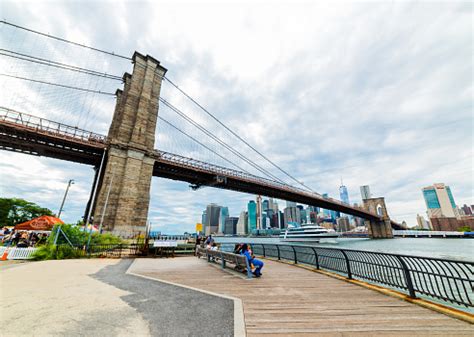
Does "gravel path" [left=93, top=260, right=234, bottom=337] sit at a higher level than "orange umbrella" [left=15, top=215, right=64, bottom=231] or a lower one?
lower

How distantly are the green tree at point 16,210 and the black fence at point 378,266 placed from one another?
5843 cm

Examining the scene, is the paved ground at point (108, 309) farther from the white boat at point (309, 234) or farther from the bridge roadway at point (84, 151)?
the white boat at point (309, 234)

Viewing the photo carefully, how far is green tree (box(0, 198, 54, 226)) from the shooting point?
4238cm

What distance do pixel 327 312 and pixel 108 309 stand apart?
13.5 ft

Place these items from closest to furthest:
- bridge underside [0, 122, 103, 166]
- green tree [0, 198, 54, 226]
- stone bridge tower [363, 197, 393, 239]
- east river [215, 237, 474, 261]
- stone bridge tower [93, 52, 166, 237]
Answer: bridge underside [0, 122, 103, 166] < stone bridge tower [93, 52, 166, 237] < east river [215, 237, 474, 261] < green tree [0, 198, 54, 226] < stone bridge tower [363, 197, 393, 239]

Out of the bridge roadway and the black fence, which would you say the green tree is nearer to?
the bridge roadway

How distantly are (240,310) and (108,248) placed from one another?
13.4 metres

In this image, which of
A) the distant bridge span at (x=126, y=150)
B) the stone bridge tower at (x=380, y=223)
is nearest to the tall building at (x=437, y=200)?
the stone bridge tower at (x=380, y=223)

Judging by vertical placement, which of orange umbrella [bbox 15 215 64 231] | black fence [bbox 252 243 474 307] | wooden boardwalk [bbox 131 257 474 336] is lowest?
wooden boardwalk [bbox 131 257 474 336]

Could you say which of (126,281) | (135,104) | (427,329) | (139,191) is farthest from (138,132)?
(427,329)

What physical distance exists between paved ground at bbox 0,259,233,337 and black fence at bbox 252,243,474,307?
399 cm

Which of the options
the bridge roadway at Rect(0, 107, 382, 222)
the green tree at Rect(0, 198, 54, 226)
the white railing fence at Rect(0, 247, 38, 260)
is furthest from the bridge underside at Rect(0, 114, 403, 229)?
the green tree at Rect(0, 198, 54, 226)

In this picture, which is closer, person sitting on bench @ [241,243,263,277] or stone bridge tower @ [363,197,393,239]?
person sitting on bench @ [241,243,263,277]

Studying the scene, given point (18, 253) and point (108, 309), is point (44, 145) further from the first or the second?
point (108, 309)
